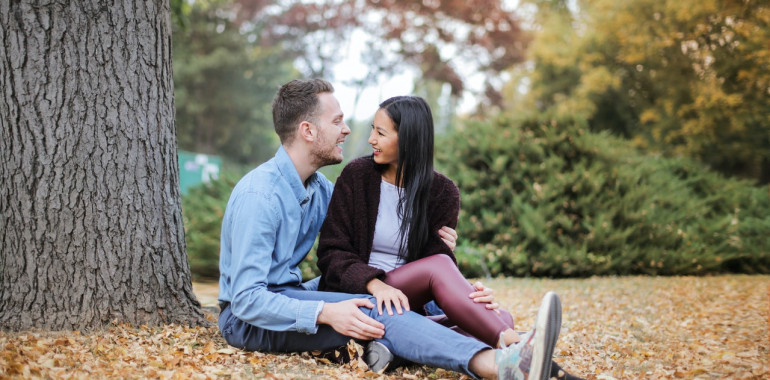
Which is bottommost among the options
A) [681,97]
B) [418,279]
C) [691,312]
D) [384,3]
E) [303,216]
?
[691,312]

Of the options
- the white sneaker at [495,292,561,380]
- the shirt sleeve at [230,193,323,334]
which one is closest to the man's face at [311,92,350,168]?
the shirt sleeve at [230,193,323,334]

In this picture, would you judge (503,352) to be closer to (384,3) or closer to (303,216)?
(303,216)

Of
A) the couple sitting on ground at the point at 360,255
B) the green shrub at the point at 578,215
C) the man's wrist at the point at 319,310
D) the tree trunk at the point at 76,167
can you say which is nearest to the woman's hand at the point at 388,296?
the couple sitting on ground at the point at 360,255

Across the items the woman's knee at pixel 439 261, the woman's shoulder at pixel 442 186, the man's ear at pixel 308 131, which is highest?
the man's ear at pixel 308 131

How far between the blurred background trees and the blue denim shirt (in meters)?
3.65

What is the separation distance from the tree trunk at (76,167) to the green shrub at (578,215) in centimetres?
409

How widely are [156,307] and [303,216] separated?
899 millimetres

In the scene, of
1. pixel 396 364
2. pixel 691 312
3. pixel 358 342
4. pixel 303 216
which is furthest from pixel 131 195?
pixel 691 312

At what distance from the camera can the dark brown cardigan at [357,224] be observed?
9.09 feet

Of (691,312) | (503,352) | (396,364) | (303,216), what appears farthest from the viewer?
(691,312)

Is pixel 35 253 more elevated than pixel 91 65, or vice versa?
pixel 91 65

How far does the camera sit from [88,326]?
2.86 metres

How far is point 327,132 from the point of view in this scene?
9.88ft

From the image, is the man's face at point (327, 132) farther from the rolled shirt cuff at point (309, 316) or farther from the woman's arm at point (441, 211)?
the rolled shirt cuff at point (309, 316)
